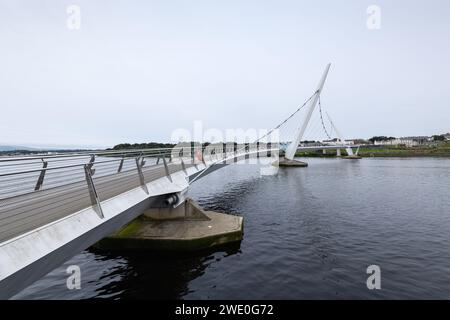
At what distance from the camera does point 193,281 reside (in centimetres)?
1162

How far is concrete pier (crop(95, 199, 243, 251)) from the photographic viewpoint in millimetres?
14203

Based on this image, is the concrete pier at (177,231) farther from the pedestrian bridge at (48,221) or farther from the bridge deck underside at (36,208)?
the bridge deck underside at (36,208)

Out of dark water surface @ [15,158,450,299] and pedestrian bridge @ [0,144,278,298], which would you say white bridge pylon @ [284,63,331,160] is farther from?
pedestrian bridge @ [0,144,278,298]

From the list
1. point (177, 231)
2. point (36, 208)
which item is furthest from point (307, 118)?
point (36, 208)

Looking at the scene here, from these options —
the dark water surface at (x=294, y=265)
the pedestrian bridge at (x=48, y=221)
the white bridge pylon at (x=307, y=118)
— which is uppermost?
the white bridge pylon at (x=307, y=118)

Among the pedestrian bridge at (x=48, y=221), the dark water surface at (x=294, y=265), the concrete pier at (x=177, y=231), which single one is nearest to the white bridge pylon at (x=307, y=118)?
the dark water surface at (x=294, y=265)

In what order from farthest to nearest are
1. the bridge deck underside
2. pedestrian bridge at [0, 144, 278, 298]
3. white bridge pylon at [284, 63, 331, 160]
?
white bridge pylon at [284, 63, 331, 160], the bridge deck underside, pedestrian bridge at [0, 144, 278, 298]

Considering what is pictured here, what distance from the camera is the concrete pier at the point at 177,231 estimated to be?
14203 millimetres

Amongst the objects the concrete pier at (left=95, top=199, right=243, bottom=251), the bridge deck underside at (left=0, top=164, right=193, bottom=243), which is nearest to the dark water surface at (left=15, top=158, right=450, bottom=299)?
the concrete pier at (left=95, top=199, right=243, bottom=251)

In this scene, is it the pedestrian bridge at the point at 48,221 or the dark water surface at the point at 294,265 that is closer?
the pedestrian bridge at the point at 48,221

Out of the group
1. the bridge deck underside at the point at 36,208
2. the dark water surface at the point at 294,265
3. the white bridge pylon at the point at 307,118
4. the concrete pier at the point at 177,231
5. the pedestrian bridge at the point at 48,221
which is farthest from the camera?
the white bridge pylon at the point at 307,118
